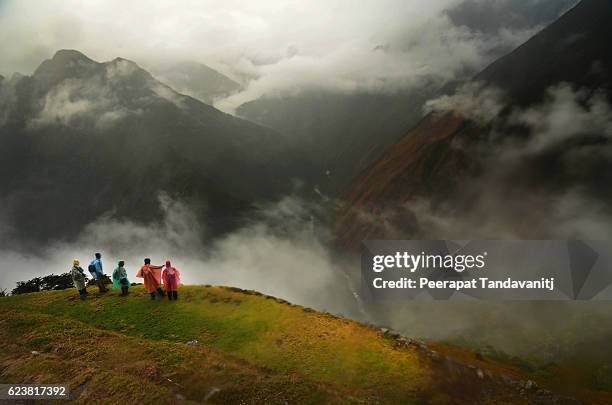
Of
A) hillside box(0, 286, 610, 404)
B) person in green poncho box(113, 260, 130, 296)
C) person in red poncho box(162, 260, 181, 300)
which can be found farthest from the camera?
person in green poncho box(113, 260, 130, 296)

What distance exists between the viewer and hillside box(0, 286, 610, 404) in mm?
19234

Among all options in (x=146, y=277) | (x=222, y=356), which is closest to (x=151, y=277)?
(x=146, y=277)

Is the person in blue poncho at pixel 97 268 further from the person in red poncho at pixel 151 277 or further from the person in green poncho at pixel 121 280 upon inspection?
the person in red poncho at pixel 151 277

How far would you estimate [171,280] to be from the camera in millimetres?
33000

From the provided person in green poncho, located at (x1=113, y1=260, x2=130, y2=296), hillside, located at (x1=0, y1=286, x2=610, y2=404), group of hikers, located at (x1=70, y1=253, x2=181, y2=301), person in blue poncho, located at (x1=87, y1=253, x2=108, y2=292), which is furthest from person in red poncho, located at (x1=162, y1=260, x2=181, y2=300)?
person in blue poncho, located at (x1=87, y1=253, x2=108, y2=292)

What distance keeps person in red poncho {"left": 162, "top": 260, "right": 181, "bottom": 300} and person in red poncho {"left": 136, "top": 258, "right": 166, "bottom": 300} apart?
608mm

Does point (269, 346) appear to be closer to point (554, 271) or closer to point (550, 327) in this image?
point (550, 327)

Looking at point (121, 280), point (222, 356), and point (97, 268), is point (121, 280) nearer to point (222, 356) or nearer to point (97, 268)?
point (97, 268)

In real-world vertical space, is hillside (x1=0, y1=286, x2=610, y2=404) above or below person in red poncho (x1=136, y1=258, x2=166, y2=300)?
below

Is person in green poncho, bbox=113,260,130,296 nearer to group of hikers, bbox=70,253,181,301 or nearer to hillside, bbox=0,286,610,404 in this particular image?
group of hikers, bbox=70,253,181,301

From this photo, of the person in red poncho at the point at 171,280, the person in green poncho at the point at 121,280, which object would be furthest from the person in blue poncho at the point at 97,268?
the person in red poncho at the point at 171,280

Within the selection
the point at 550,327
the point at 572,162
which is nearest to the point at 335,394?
the point at 550,327

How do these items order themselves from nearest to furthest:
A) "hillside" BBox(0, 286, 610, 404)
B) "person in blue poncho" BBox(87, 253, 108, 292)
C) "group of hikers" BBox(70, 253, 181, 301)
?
"hillside" BBox(0, 286, 610, 404)
"group of hikers" BBox(70, 253, 181, 301)
"person in blue poncho" BBox(87, 253, 108, 292)

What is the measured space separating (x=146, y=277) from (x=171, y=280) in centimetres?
185
